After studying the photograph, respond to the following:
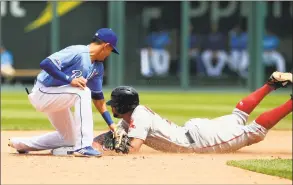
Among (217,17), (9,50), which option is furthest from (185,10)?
(9,50)

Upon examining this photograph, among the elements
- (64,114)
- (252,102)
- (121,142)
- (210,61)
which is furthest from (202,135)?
(210,61)

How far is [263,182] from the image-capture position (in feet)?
21.3

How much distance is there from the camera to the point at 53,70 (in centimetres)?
797

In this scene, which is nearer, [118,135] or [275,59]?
[118,135]

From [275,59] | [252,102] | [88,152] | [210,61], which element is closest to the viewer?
[88,152]

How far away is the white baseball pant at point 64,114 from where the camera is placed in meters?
8.08

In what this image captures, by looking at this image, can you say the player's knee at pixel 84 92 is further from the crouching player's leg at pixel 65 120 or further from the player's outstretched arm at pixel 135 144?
the player's outstretched arm at pixel 135 144

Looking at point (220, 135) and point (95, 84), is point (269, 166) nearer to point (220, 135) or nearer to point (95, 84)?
point (220, 135)

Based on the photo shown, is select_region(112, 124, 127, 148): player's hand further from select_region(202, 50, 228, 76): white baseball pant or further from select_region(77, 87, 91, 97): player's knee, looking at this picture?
select_region(202, 50, 228, 76): white baseball pant

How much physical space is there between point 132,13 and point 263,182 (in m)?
16.3

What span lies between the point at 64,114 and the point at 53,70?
644 millimetres

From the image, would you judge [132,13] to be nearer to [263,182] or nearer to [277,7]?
[277,7]

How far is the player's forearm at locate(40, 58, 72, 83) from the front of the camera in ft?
26.1

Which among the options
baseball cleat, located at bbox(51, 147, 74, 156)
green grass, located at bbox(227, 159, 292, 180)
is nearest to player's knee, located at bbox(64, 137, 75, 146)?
baseball cleat, located at bbox(51, 147, 74, 156)
